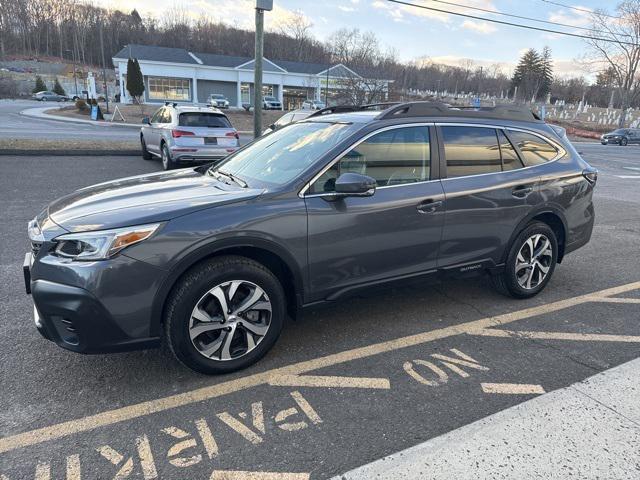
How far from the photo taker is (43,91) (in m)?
68.2

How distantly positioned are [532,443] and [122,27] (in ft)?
420

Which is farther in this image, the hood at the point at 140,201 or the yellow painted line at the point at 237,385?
the hood at the point at 140,201

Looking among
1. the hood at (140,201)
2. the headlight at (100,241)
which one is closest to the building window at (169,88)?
the hood at (140,201)

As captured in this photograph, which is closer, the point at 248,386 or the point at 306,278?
the point at 248,386

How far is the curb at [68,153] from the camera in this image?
12234 millimetres

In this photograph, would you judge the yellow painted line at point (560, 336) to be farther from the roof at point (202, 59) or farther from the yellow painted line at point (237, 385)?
the roof at point (202, 59)

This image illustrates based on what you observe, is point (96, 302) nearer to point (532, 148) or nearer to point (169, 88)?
point (532, 148)

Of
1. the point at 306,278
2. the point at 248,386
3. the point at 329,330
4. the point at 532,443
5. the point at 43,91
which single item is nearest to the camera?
the point at 532,443

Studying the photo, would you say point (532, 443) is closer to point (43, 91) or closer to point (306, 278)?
point (306, 278)

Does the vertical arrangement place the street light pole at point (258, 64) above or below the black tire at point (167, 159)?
above

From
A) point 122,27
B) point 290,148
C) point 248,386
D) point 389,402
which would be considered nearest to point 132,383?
point 248,386

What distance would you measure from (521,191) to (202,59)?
61.2 metres

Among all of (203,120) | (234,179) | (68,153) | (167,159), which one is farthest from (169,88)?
(234,179)

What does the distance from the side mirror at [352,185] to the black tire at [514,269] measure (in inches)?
70.9
